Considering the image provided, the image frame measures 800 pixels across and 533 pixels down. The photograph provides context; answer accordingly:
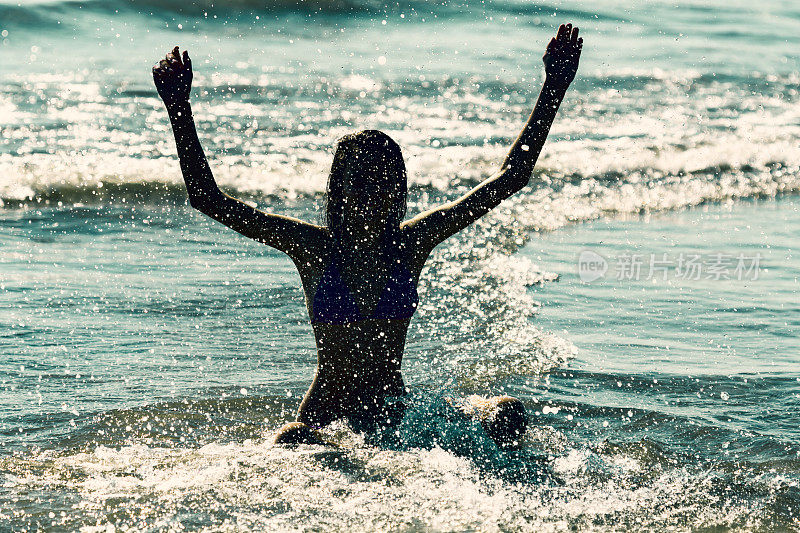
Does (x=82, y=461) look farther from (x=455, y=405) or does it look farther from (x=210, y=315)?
(x=210, y=315)

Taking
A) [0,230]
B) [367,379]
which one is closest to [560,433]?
[367,379]

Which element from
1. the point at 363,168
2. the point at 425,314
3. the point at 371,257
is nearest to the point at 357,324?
the point at 371,257

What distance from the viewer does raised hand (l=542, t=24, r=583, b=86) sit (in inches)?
157

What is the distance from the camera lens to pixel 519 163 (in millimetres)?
3980

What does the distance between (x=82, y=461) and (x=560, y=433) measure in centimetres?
204

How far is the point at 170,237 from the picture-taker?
321 inches

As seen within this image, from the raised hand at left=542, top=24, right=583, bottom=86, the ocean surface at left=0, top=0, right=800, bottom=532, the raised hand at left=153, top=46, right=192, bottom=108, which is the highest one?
the raised hand at left=542, top=24, right=583, bottom=86

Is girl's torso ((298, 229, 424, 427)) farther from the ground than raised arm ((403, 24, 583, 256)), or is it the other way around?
raised arm ((403, 24, 583, 256))

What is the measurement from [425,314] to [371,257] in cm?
236

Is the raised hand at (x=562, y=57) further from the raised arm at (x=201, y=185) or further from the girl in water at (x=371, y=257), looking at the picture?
the raised arm at (x=201, y=185)

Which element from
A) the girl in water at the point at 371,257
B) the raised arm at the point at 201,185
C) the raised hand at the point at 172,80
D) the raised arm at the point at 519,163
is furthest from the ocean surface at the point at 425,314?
the raised hand at the point at 172,80

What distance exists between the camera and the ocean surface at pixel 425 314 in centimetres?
361

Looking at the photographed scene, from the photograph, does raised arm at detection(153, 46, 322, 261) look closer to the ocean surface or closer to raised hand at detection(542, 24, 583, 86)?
the ocean surface

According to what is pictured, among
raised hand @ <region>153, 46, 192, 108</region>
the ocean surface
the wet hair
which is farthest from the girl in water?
raised hand @ <region>153, 46, 192, 108</region>
